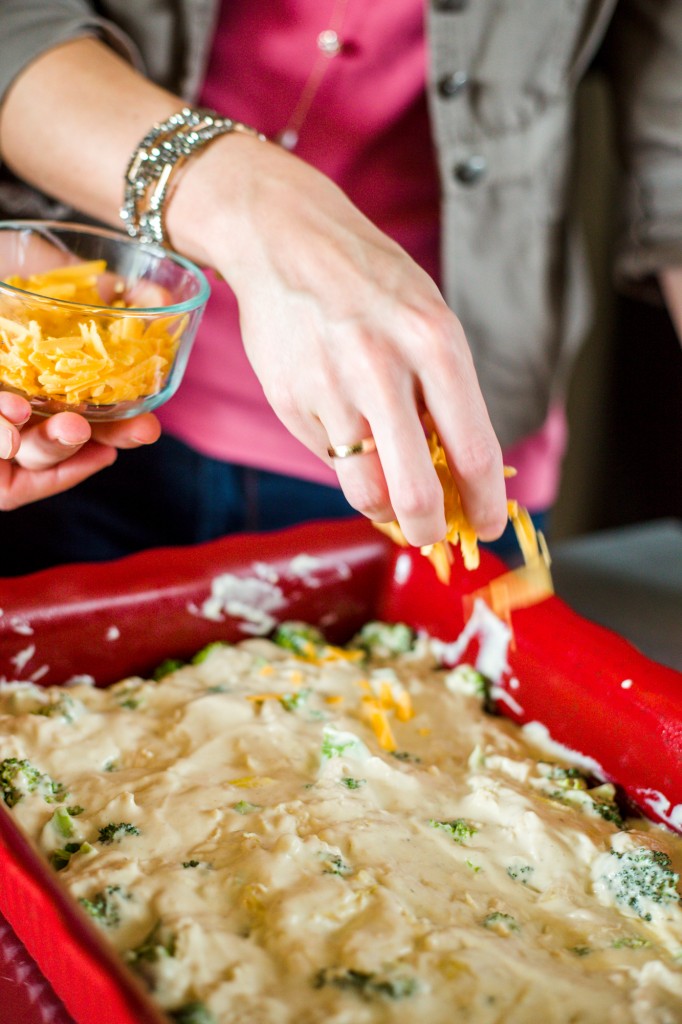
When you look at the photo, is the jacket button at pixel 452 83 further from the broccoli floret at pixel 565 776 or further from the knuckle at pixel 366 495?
the broccoli floret at pixel 565 776

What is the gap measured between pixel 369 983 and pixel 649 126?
1.17m

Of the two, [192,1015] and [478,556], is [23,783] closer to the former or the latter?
[192,1015]

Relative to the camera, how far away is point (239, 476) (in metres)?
1.50

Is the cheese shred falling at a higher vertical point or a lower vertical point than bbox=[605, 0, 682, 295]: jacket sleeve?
lower

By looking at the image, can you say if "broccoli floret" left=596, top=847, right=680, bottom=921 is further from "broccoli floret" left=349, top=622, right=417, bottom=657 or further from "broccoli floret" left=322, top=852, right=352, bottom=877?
"broccoli floret" left=349, top=622, right=417, bottom=657

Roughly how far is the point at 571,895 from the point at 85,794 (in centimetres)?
46

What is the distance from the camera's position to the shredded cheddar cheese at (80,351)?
89cm

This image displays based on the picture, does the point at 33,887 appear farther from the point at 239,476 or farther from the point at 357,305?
the point at 239,476

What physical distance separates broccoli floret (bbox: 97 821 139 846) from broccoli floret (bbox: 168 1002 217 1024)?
0.20 metres

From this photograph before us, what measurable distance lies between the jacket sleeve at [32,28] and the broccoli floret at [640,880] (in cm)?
102

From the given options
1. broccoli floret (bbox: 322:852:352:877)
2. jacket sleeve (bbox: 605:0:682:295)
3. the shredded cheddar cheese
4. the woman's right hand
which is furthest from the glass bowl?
jacket sleeve (bbox: 605:0:682:295)

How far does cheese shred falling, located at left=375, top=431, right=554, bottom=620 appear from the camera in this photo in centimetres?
89

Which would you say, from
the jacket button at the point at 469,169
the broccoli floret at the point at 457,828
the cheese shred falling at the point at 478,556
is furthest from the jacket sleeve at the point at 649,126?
the broccoli floret at the point at 457,828

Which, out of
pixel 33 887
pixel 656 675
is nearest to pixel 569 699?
pixel 656 675
